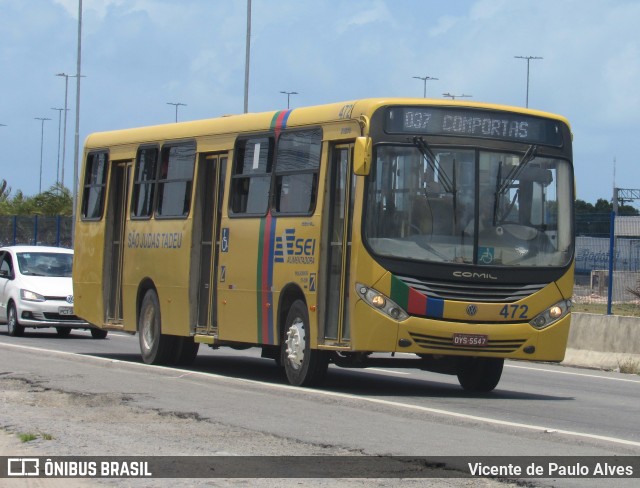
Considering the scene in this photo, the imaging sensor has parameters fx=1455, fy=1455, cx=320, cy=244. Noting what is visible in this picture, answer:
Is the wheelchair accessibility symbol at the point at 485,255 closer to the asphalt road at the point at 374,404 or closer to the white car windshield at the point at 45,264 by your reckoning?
the asphalt road at the point at 374,404

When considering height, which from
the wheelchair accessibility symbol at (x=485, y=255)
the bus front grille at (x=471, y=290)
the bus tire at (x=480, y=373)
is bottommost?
the bus tire at (x=480, y=373)

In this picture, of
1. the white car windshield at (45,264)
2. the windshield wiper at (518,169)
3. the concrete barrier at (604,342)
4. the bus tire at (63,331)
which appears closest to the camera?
the windshield wiper at (518,169)

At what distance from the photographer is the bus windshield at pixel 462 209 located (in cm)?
1570

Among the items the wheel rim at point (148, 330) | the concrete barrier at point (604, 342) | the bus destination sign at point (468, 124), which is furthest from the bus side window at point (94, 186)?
the concrete barrier at point (604, 342)

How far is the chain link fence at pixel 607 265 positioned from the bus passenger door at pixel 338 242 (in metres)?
8.67

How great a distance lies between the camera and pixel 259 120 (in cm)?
1830

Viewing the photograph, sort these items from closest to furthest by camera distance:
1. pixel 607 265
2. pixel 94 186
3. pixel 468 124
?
pixel 468 124
pixel 94 186
pixel 607 265

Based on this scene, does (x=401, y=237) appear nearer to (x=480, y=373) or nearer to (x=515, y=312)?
(x=515, y=312)

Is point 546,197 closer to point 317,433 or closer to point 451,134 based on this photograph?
point 451,134

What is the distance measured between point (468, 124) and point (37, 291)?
1372 cm

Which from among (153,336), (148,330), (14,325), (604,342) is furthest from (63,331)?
(604,342)

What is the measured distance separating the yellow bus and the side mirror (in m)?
0.01

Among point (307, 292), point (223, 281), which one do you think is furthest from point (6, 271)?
point (307, 292)

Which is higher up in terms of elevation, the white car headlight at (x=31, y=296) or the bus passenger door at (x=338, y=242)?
the bus passenger door at (x=338, y=242)
